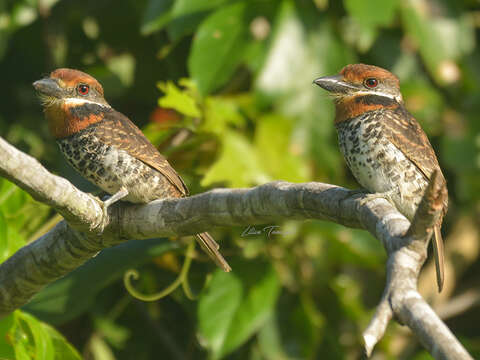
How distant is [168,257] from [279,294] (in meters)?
0.79

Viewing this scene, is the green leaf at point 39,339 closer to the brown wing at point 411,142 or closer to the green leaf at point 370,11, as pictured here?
the brown wing at point 411,142

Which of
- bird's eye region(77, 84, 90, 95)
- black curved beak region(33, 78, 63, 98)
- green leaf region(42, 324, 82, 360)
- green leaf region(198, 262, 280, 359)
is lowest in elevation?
green leaf region(198, 262, 280, 359)

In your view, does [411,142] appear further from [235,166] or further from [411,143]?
[235,166]

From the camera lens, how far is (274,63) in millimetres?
3715

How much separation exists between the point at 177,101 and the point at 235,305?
106 cm

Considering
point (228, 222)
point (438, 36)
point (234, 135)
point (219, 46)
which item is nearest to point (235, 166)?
point (234, 135)

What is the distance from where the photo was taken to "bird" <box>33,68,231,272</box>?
2.69 metres

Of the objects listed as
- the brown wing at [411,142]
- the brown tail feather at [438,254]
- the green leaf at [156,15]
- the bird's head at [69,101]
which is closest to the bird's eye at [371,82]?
the brown wing at [411,142]

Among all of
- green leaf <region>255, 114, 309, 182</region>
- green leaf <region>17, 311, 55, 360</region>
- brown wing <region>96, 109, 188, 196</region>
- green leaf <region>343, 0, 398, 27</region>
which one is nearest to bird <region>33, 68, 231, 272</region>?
brown wing <region>96, 109, 188, 196</region>

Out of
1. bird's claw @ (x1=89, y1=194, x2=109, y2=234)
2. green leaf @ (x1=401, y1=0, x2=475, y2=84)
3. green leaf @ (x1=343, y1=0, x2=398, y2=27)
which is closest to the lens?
bird's claw @ (x1=89, y1=194, x2=109, y2=234)

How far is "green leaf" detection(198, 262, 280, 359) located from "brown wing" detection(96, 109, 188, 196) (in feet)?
3.19

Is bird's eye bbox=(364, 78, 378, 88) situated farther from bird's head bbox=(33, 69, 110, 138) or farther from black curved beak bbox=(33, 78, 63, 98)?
black curved beak bbox=(33, 78, 63, 98)

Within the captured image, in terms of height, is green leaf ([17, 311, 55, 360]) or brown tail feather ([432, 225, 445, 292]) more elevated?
green leaf ([17, 311, 55, 360])

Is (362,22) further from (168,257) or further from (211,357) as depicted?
(211,357)
